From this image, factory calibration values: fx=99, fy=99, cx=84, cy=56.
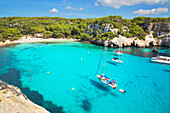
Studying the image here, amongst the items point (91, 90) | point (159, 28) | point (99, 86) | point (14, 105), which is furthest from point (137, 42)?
point (14, 105)

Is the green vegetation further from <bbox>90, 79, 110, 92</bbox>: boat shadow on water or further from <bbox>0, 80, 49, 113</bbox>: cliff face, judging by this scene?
<bbox>0, 80, 49, 113</bbox>: cliff face

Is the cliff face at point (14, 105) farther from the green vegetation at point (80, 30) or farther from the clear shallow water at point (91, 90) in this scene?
the green vegetation at point (80, 30)

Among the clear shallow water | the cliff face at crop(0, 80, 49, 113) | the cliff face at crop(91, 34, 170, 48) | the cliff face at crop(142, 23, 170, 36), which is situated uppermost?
the cliff face at crop(142, 23, 170, 36)

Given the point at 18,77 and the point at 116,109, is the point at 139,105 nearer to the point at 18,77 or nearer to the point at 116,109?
the point at 116,109

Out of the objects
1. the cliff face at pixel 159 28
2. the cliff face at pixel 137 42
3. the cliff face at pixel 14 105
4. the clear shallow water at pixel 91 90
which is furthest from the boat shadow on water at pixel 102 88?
the cliff face at pixel 159 28

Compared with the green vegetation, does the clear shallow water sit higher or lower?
lower

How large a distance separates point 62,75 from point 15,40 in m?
80.4

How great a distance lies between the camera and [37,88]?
21.6m

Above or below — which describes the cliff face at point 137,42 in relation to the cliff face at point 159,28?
below

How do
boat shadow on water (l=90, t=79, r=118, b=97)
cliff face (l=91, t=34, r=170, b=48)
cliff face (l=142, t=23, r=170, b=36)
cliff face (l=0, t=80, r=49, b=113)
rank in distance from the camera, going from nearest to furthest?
cliff face (l=0, t=80, r=49, b=113) → boat shadow on water (l=90, t=79, r=118, b=97) → cliff face (l=91, t=34, r=170, b=48) → cliff face (l=142, t=23, r=170, b=36)

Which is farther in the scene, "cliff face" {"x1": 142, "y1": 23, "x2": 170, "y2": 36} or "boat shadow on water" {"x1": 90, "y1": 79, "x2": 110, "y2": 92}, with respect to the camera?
"cliff face" {"x1": 142, "y1": 23, "x2": 170, "y2": 36}

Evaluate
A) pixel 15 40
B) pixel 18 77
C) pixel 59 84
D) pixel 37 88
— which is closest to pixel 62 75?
pixel 59 84

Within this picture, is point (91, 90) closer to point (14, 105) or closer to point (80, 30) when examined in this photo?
point (14, 105)

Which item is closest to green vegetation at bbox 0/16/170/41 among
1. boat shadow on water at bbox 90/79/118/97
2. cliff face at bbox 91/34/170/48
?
cliff face at bbox 91/34/170/48
